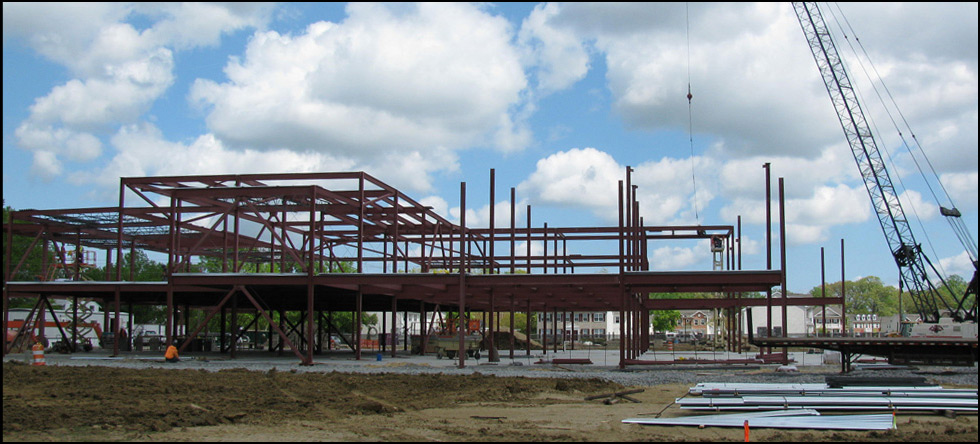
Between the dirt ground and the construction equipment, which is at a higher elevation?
the dirt ground

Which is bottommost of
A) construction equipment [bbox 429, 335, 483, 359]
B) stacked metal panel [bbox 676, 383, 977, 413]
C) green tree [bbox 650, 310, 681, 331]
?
green tree [bbox 650, 310, 681, 331]

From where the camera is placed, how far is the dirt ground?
14.5 m

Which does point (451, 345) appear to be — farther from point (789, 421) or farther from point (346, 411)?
point (789, 421)

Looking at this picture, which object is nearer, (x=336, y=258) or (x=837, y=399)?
(x=837, y=399)

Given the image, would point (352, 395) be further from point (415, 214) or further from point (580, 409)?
point (415, 214)

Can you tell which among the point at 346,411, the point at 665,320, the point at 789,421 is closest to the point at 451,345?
the point at 346,411

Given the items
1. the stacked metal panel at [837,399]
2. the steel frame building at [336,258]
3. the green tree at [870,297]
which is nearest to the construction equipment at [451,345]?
the steel frame building at [336,258]

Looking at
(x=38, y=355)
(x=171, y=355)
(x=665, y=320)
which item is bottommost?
(x=665, y=320)

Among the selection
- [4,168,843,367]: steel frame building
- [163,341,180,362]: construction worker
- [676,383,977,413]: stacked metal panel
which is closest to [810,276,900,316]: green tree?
[4,168,843,367]: steel frame building

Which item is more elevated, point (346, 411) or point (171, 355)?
point (346, 411)

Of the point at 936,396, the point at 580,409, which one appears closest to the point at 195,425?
the point at 580,409

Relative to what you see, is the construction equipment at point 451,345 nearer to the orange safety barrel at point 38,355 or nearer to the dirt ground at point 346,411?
the dirt ground at point 346,411

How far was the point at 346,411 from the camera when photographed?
18.2 meters

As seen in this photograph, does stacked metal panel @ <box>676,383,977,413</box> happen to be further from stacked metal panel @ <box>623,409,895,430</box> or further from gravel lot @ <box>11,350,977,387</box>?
gravel lot @ <box>11,350,977,387</box>
